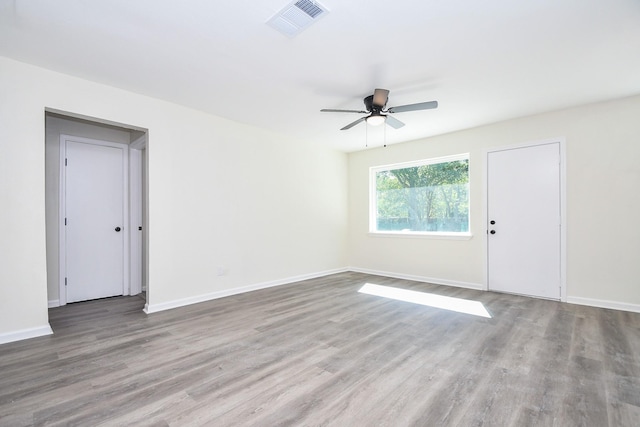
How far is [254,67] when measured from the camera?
2.83 metres

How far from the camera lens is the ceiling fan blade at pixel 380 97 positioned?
307 cm

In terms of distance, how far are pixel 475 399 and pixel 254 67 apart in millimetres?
3206

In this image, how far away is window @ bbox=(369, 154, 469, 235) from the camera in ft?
16.2

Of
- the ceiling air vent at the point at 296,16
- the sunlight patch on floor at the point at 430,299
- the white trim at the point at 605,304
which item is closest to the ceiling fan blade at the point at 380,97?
the ceiling air vent at the point at 296,16

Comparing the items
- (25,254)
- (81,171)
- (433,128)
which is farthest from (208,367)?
(433,128)

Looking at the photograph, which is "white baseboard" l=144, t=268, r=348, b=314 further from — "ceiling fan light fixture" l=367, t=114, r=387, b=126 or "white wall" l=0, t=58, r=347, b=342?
"ceiling fan light fixture" l=367, t=114, r=387, b=126

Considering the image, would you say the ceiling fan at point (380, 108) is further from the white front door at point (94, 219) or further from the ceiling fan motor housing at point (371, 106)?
the white front door at point (94, 219)

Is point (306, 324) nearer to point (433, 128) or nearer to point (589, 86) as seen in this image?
point (433, 128)

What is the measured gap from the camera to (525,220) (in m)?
4.20

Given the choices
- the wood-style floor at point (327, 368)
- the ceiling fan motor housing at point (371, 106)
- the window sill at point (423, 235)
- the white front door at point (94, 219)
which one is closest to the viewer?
the wood-style floor at point (327, 368)

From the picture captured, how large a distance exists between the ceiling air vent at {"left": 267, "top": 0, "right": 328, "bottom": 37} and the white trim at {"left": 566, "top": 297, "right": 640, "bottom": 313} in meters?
4.53

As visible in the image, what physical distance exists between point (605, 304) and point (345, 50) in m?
4.32

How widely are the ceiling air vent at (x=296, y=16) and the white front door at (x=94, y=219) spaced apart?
3.55m

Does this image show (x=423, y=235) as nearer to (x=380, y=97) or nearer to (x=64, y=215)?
(x=380, y=97)
